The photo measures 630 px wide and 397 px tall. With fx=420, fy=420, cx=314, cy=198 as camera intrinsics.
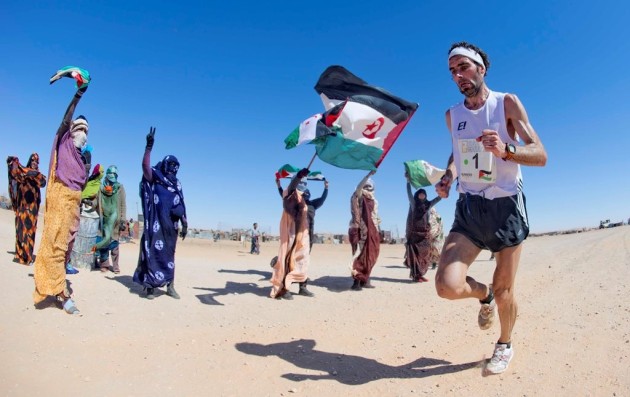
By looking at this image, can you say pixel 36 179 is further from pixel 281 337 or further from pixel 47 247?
pixel 281 337

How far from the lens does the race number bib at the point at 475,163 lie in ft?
9.89

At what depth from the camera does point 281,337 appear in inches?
173

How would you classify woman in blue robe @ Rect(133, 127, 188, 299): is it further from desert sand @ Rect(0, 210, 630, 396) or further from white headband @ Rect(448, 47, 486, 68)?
white headband @ Rect(448, 47, 486, 68)

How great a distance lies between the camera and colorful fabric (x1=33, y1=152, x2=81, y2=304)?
4.71 metres

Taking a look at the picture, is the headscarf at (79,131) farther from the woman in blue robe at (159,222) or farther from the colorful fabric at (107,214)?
the colorful fabric at (107,214)

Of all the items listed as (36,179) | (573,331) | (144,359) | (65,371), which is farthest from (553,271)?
(36,179)

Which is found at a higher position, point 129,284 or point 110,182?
point 110,182

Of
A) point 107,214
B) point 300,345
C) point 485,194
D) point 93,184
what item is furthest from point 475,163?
point 107,214

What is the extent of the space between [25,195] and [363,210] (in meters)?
6.55

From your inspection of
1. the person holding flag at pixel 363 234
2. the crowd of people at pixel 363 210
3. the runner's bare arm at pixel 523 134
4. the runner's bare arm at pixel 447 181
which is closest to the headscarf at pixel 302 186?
the crowd of people at pixel 363 210

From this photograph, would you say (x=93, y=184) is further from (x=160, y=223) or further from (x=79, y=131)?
(x=79, y=131)

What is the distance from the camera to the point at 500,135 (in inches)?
119

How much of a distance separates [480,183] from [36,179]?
8.43 m

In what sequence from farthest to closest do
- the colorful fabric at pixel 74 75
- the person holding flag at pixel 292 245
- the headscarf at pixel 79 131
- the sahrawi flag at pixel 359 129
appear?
1. the person holding flag at pixel 292 245
2. the sahrawi flag at pixel 359 129
3. the headscarf at pixel 79 131
4. the colorful fabric at pixel 74 75
